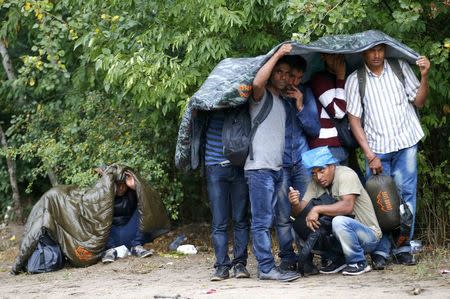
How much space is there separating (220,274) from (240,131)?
134cm

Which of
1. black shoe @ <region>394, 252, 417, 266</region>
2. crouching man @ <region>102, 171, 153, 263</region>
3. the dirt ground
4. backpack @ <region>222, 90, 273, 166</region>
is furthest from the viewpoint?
crouching man @ <region>102, 171, 153, 263</region>

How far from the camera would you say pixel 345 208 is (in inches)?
301

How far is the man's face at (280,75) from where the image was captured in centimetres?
769

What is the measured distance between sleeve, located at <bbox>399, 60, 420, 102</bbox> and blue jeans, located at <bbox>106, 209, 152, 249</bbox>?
3.59 metres

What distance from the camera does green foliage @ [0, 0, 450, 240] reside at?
28.0 ft

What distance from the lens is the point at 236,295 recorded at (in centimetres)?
707

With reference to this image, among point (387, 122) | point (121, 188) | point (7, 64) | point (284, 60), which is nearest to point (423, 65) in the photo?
point (387, 122)

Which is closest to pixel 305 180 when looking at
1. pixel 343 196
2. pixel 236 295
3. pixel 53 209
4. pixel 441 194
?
pixel 343 196

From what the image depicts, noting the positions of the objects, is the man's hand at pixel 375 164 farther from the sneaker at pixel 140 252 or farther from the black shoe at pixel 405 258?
the sneaker at pixel 140 252

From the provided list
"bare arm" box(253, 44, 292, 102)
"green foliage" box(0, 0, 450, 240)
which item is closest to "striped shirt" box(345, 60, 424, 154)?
"green foliage" box(0, 0, 450, 240)

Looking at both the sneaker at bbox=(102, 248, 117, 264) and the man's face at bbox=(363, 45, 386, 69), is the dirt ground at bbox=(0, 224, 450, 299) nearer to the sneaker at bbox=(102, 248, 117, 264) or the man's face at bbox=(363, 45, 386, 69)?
the sneaker at bbox=(102, 248, 117, 264)

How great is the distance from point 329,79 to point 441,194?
233cm

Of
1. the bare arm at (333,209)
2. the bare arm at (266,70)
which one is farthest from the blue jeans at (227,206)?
the bare arm at (266,70)

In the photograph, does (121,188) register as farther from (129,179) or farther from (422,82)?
(422,82)
